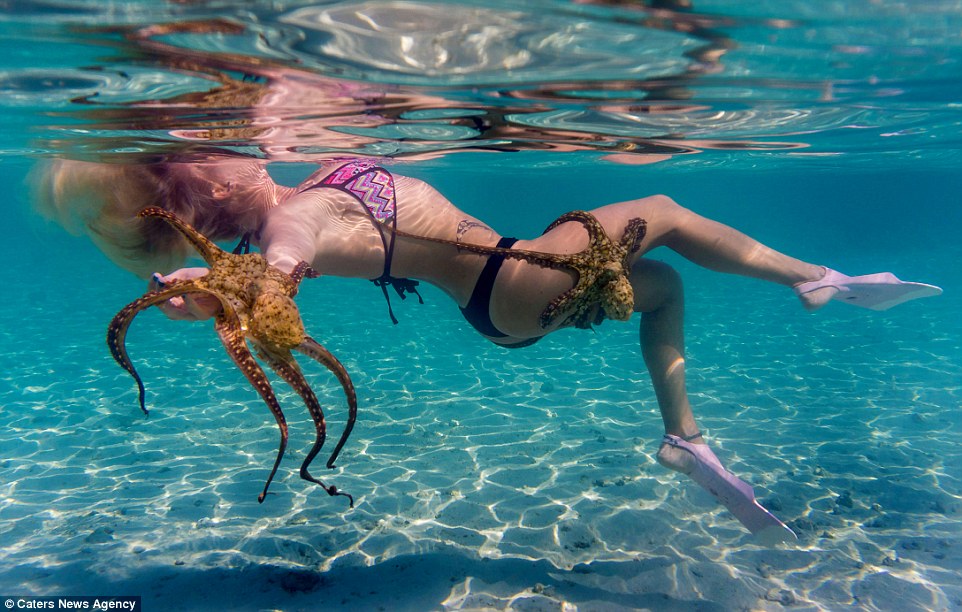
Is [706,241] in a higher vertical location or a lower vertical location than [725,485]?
higher

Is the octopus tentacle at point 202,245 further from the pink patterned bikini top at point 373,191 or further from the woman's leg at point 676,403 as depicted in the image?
the woman's leg at point 676,403

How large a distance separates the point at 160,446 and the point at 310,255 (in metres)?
7.78

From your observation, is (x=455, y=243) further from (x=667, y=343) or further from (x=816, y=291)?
(x=816, y=291)

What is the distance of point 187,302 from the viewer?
6.66 feet

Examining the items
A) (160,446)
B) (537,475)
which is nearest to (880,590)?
(537,475)

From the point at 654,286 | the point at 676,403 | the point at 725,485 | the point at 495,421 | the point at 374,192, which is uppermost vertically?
the point at 374,192

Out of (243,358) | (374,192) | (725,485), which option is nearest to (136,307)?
(243,358)

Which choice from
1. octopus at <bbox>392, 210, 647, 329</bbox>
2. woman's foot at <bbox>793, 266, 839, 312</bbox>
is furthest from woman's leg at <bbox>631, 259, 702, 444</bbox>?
woman's foot at <bbox>793, 266, 839, 312</bbox>

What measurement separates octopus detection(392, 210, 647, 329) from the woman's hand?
5.72ft

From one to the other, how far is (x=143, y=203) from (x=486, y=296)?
242cm

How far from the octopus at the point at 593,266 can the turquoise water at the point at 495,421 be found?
1992 mm

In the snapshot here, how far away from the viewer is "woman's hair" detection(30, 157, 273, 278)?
355 centimetres

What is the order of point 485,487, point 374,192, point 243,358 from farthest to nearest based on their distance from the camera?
point 485,487
point 374,192
point 243,358

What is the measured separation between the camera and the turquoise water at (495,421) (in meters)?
5.09
